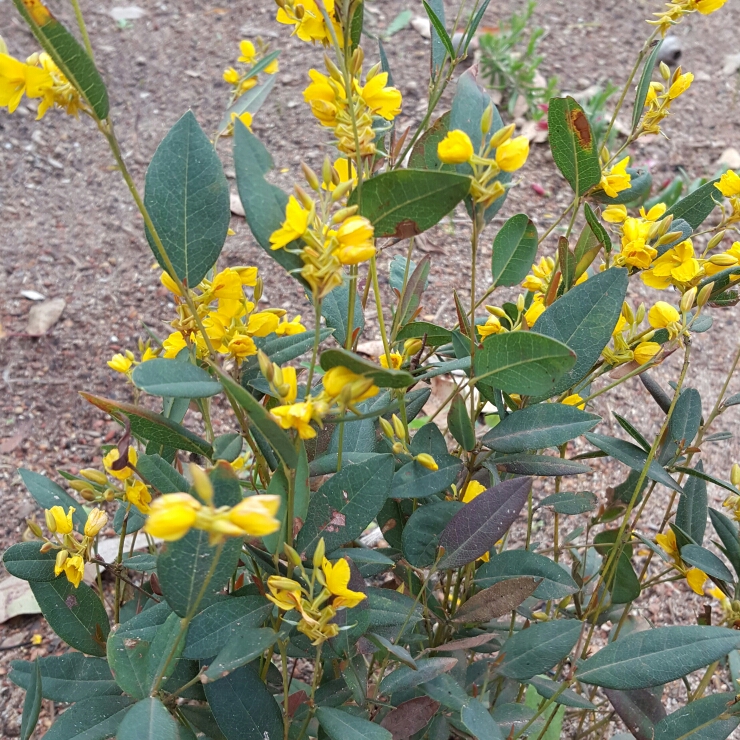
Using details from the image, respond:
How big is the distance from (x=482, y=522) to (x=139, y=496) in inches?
14.8

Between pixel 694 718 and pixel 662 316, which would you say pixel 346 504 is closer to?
pixel 662 316

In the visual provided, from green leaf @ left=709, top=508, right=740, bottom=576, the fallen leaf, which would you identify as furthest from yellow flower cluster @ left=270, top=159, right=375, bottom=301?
the fallen leaf

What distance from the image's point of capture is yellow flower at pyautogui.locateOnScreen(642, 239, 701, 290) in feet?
2.57

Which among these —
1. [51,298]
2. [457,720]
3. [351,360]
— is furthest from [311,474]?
[51,298]

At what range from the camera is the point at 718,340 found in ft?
7.15

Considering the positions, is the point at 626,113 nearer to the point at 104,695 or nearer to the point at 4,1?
the point at 4,1

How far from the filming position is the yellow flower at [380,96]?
24.3 inches

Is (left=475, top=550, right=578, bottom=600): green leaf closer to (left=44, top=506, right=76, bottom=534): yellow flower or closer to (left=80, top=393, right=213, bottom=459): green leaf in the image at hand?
(left=80, top=393, right=213, bottom=459): green leaf

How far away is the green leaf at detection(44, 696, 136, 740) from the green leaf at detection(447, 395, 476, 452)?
44 cm

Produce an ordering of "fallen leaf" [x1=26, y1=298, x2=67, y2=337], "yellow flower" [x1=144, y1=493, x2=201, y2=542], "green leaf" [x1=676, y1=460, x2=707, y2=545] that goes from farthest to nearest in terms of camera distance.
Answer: "fallen leaf" [x1=26, y1=298, x2=67, y2=337] < "green leaf" [x1=676, y1=460, x2=707, y2=545] < "yellow flower" [x1=144, y1=493, x2=201, y2=542]

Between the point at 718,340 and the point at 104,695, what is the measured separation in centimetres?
199

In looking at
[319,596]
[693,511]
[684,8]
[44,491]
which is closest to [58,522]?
[44,491]

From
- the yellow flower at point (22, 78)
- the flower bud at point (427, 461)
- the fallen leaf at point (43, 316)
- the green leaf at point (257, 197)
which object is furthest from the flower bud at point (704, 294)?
the fallen leaf at point (43, 316)

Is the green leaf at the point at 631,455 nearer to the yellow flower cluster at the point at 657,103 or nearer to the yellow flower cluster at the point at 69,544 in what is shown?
the yellow flower cluster at the point at 657,103
